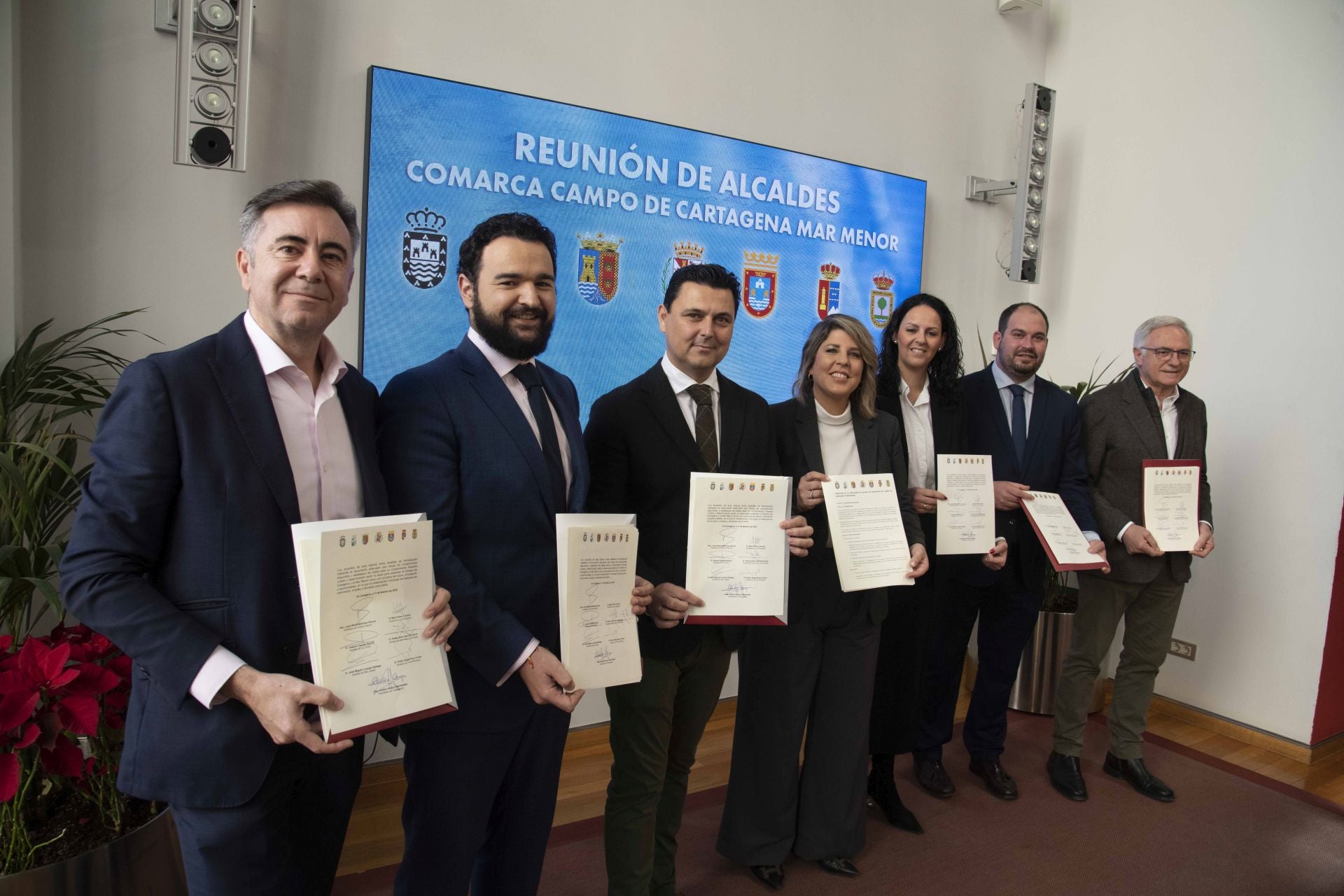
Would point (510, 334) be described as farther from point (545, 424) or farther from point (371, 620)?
point (371, 620)

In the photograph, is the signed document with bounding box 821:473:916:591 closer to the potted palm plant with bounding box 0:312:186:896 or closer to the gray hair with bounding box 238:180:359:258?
the gray hair with bounding box 238:180:359:258

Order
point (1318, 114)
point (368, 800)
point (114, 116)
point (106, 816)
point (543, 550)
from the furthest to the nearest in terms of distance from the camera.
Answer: point (1318, 114), point (368, 800), point (114, 116), point (106, 816), point (543, 550)

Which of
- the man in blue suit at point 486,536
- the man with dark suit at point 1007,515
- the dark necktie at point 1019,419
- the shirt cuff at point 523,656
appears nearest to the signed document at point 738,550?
the man in blue suit at point 486,536

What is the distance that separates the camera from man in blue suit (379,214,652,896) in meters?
1.61

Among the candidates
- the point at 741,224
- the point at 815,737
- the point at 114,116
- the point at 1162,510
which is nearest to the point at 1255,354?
the point at 1162,510

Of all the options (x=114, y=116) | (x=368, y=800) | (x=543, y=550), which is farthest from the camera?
(x=368, y=800)

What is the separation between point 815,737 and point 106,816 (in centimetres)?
189

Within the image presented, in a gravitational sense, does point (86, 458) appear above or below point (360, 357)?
below

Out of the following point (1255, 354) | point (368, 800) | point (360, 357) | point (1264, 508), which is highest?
point (1255, 354)

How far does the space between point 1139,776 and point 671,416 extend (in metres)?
2.72

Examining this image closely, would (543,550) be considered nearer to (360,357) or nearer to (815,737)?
(815,737)

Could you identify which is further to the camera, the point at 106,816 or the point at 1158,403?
the point at 1158,403

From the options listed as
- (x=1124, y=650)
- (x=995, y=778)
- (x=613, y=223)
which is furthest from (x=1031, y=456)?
(x=613, y=223)

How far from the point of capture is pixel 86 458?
8.53ft
